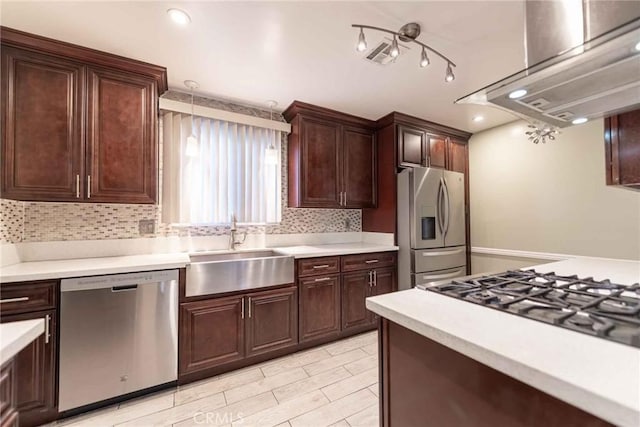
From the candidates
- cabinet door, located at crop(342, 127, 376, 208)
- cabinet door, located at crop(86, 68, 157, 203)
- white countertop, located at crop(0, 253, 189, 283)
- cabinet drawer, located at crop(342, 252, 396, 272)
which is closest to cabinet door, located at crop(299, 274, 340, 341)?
cabinet drawer, located at crop(342, 252, 396, 272)

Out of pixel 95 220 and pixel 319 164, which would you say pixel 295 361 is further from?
pixel 95 220

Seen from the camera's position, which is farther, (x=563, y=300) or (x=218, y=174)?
(x=218, y=174)

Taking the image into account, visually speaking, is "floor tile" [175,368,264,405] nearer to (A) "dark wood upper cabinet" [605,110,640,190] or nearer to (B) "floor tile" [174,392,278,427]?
(B) "floor tile" [174,392,278,427]

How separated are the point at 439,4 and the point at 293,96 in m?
1.50

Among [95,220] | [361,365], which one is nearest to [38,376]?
[95,220]

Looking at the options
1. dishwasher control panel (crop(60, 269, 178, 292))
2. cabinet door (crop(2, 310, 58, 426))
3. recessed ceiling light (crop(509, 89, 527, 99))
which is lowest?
cabinet door (crop(2, 310, 58, 426))

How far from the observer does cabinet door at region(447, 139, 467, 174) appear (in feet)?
11.9

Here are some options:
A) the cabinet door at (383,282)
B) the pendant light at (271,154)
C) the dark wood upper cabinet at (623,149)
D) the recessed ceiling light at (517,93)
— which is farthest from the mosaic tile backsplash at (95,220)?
the dark wood upper cabinet at (623,149)

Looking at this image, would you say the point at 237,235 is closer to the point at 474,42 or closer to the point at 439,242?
the point at 439,242

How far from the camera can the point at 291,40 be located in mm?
1806

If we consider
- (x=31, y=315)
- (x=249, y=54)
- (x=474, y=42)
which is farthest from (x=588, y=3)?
(x=31, y=315)

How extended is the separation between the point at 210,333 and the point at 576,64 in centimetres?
253

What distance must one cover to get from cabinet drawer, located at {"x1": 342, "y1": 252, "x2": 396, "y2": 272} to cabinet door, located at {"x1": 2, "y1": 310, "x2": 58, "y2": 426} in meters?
2.22

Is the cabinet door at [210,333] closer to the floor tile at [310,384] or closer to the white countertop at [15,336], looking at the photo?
the floor tile at [310,384]
